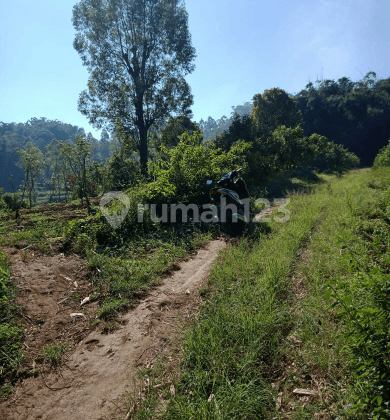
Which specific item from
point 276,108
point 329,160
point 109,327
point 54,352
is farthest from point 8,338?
point 276,108

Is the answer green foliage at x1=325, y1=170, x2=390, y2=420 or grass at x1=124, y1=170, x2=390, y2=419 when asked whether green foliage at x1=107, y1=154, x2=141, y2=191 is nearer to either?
grass at x1=124, y1=170, x2=390, y2=419

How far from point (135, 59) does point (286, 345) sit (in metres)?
17.2

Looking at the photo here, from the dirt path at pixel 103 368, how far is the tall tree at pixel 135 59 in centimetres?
1199

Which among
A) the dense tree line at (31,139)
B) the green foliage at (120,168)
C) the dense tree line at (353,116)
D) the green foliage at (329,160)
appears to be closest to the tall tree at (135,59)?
the green foliage at (120,168)

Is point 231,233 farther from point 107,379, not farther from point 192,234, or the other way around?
point 107,379

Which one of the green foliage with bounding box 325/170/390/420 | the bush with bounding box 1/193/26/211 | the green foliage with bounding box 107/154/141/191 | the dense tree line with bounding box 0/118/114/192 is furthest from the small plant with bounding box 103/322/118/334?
the dense tree line with bounding box 0/118/114/192

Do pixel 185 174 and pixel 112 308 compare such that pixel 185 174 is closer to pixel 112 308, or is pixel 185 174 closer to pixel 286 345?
pixel 112 308

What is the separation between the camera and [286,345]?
240cm

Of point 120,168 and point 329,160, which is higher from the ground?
point 329,160

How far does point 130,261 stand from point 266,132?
574 inches

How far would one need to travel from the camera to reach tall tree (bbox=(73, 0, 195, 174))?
14.7m

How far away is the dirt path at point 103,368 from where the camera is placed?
206cm

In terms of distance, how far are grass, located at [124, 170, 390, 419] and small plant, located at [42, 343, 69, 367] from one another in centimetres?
104

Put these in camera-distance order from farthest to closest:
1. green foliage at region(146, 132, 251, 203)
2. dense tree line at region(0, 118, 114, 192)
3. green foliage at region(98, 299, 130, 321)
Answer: dense tree line at region(0, 118, 114, 192) → green foliage at region(146, 132, 251, 203) → green foliage at region(98, 299, 130, 321)
